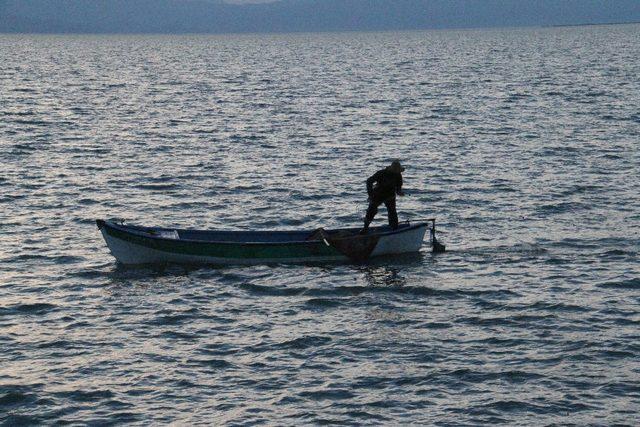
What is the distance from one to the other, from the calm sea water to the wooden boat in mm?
504

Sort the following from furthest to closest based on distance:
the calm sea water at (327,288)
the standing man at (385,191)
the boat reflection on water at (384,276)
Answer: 1. the standing man at (385,191)
2. the boat reflection on water at (384,276)
3. the calm sea water at (327,288)

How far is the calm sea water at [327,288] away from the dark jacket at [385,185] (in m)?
2.14

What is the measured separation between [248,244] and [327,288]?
313 cm

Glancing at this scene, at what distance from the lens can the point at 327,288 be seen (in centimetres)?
2725

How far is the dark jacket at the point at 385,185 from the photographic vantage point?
2988 centimetres

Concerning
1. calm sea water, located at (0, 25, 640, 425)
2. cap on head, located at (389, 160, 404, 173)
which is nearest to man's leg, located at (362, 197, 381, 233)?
cap on head, located at (389, 160, 404, 173)

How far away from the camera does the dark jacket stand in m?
29.9

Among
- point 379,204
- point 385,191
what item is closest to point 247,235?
point 379,204

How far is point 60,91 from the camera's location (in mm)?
101750

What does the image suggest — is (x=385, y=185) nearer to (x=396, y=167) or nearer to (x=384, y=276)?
(x=396, y=167)

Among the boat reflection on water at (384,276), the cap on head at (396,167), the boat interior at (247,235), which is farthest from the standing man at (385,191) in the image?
the boat reflection on water at (384,276)

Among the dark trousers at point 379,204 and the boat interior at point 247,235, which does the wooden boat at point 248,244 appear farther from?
the dark trousers at point 379,204

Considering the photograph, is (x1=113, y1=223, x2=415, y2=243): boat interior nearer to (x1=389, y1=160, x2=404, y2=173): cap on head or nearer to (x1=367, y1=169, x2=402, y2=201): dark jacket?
(x1=367, y1=169, x2=402, y2=201): dark jacket

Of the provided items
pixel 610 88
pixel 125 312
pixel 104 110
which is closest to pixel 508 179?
pixel 125 312
